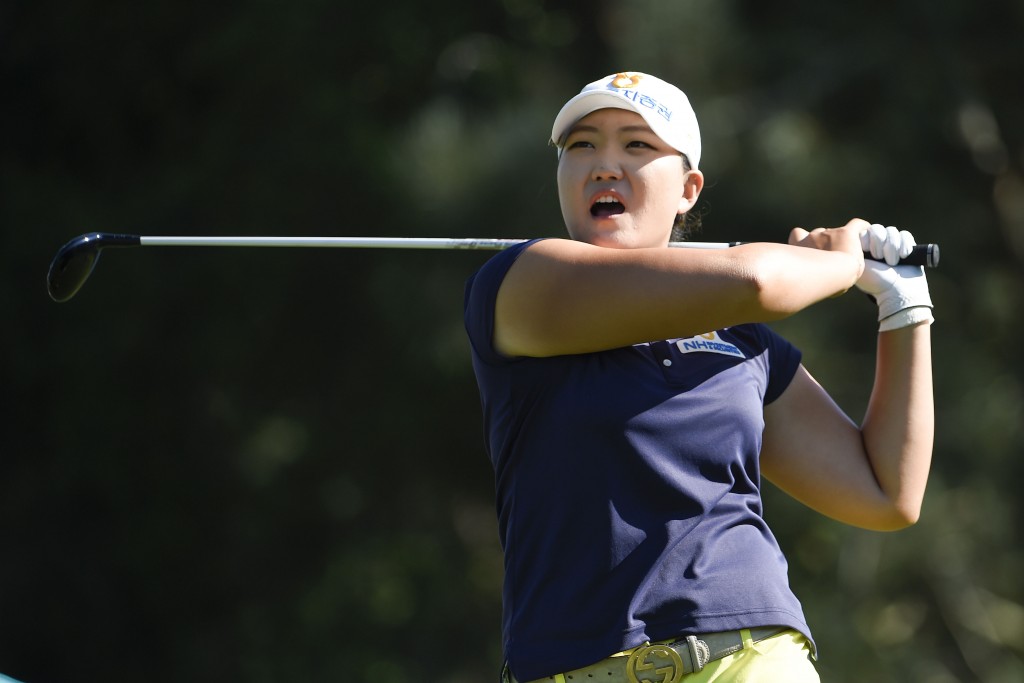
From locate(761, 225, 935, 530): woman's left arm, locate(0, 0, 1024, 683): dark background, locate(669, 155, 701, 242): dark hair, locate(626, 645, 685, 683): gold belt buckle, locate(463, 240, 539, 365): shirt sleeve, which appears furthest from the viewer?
locate(0, 0, 1024, 683): dark background

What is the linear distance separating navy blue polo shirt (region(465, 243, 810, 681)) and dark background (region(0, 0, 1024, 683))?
4909mm

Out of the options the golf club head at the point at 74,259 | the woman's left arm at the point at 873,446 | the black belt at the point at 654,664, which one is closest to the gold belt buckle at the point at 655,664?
the black belt at the point at 654,664

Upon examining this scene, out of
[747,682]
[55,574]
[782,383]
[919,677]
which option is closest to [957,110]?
[919,677]

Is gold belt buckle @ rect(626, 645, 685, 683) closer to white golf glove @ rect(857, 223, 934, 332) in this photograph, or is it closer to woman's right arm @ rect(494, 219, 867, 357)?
woman's right arm @ rect(494, 219, 867, 357)

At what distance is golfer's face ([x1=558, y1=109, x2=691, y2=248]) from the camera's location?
2275 millimetres

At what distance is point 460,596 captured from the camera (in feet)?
24.5

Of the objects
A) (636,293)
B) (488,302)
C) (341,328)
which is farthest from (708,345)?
(341,328)

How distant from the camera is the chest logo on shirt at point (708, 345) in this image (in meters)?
2.16

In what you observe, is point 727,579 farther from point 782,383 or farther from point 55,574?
point 55,574

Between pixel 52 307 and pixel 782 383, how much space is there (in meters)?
5.57

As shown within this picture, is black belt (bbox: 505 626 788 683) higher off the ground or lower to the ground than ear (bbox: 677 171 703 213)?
lower

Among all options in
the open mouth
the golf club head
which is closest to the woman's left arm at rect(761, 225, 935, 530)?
the open mouth

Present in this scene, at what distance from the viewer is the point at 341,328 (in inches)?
295

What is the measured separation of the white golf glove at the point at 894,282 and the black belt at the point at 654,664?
0.68m
